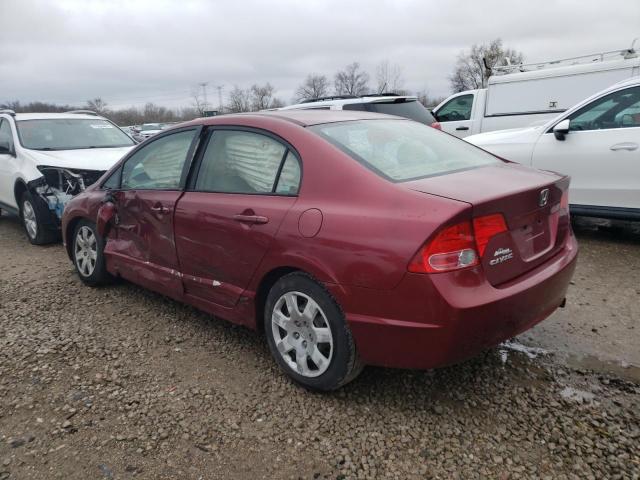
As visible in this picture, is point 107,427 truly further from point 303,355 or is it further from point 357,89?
point 357,89

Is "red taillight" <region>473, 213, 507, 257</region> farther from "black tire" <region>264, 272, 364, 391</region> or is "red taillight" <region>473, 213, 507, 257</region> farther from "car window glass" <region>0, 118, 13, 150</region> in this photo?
"car window glass" <region>0, 118, 13, 150</region>

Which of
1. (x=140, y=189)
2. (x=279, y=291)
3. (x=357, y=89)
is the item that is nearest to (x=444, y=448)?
(x=279, y=291)

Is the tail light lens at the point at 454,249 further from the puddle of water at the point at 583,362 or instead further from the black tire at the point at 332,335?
the puddle of water at the point at 583,362

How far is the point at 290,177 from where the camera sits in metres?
2.89

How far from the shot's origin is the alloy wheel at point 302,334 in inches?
106

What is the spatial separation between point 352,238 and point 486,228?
2.04 ft

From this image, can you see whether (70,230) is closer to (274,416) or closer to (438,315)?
(274,416)

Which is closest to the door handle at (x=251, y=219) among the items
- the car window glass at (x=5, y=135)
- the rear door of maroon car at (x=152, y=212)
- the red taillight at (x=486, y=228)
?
the rear door of maroon car at (x=152, y=212)

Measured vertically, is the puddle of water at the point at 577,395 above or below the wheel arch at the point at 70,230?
below

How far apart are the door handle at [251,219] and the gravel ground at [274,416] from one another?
947mm

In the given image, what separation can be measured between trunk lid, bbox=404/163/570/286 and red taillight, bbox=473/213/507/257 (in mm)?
21

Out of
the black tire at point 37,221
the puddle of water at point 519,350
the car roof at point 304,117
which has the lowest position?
the puddle of water at point 519,350

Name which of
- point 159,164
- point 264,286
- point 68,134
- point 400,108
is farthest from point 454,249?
point 68,134

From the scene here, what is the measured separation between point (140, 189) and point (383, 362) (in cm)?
239
